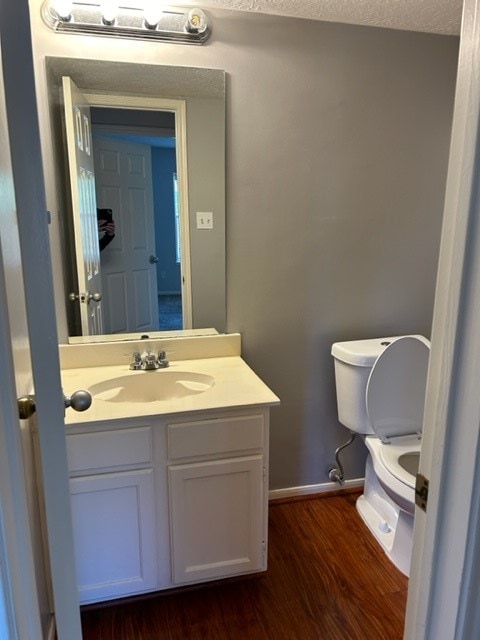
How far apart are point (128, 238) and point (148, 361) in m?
0.53

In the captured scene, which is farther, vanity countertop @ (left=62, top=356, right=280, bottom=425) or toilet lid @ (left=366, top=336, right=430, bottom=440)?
toilet lid @ (left=366, top=336, right=430, bottom=440)

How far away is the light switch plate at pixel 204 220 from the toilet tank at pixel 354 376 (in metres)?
0.78

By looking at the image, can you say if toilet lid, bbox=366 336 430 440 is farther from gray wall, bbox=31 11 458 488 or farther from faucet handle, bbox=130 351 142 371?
faucet handle, bbox=130 351 142 371

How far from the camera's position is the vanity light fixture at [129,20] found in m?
1.58

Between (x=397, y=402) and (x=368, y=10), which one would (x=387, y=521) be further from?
(x=368, y=10)

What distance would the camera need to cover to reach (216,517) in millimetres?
1564

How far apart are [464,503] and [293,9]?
6.01 feet

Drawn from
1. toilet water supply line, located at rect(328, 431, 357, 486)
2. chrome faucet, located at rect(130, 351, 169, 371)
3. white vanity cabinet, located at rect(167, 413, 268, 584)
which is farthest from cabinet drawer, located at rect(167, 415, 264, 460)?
toilet water supply line, located at rect(328, 431, 357, 486)

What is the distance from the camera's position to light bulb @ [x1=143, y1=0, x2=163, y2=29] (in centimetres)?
163

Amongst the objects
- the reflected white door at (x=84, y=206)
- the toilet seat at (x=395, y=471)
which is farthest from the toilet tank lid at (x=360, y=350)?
the reflected white door at (x=84, y=206)

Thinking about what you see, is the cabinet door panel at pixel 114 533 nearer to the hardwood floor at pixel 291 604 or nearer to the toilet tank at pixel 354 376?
the hardwood floor at pixel 291 604

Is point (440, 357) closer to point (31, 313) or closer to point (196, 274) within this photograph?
point (31, 313)

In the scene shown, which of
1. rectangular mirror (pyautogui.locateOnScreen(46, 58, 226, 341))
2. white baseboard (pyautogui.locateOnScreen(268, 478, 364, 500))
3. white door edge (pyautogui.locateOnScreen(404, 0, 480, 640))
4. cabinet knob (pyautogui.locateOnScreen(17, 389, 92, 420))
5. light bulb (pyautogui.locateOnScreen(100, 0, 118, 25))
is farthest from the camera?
white baseboard (pyautogui.locateOnScreen(268, 478, 364, 500))

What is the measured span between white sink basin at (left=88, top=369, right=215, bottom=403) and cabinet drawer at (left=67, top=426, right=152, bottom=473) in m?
0.32
